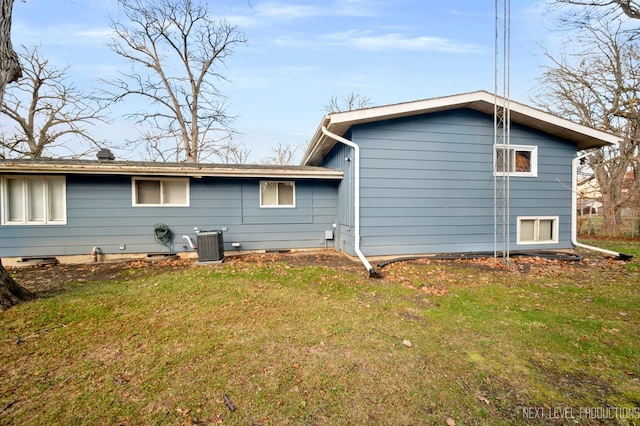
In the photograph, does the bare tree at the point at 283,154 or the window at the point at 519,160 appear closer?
the window at the point at 519,160

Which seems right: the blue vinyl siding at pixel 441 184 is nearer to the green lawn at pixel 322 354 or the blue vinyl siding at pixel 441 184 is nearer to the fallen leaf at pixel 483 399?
the green lawn at pixel 322 354

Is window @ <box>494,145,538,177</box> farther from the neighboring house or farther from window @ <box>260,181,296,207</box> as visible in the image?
window @ <box>260,181,296,207</box>

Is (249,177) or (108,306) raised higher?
(249,177)

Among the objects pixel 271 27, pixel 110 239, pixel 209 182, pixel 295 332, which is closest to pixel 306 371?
pixel 295 332

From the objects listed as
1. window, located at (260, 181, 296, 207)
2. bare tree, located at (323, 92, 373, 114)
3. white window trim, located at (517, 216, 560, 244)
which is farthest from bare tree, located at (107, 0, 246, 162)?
white window trim, located at (517, 216, 560, 244)

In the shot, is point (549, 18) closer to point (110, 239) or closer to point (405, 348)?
point (405, 348)

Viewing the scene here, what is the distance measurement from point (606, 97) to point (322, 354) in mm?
18448

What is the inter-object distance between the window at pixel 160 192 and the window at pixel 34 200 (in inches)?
66.6

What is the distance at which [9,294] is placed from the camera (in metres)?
3.74

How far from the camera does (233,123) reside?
57.3ft

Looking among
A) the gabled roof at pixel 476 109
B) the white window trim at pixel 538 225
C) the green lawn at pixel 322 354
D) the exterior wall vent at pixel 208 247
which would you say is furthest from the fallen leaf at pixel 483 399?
the white window trim at pixel 538 225

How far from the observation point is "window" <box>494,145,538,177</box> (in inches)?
293

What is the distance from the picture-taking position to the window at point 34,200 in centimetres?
671

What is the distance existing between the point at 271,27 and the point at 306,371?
10.6 metres
